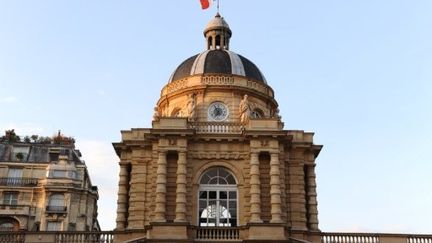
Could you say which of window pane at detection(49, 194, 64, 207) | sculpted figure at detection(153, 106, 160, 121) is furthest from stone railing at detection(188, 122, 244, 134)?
window pane at detection(49, 194, 64, 207)

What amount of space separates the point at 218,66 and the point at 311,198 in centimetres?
992

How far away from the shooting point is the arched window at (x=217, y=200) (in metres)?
30.1

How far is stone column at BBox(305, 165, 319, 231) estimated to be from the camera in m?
31.6

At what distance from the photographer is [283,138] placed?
3048 centimetres

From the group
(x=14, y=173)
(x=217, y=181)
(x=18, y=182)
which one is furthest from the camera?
(x=14, y=173)

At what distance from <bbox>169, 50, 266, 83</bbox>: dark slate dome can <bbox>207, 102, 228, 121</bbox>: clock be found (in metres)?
2.08

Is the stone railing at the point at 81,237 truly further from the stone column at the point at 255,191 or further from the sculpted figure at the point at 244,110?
the sculpted figure at the point at 244,110

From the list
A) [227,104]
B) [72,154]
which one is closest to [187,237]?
[227,104]

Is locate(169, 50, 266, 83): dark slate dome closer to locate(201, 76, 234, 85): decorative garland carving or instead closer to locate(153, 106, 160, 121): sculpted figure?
locate(201, 76, 234, 85): decorative garland carving

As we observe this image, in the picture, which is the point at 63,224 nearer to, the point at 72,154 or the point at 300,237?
the point at 72,154

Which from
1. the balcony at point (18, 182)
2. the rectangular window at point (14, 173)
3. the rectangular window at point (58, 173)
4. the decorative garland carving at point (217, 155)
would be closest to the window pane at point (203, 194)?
the decorative garland carving at point (217, 155)

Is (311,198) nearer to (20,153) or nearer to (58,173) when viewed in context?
(58,173)

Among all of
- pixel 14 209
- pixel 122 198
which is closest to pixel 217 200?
pixel 122 198

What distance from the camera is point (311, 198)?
32125 millimetres
